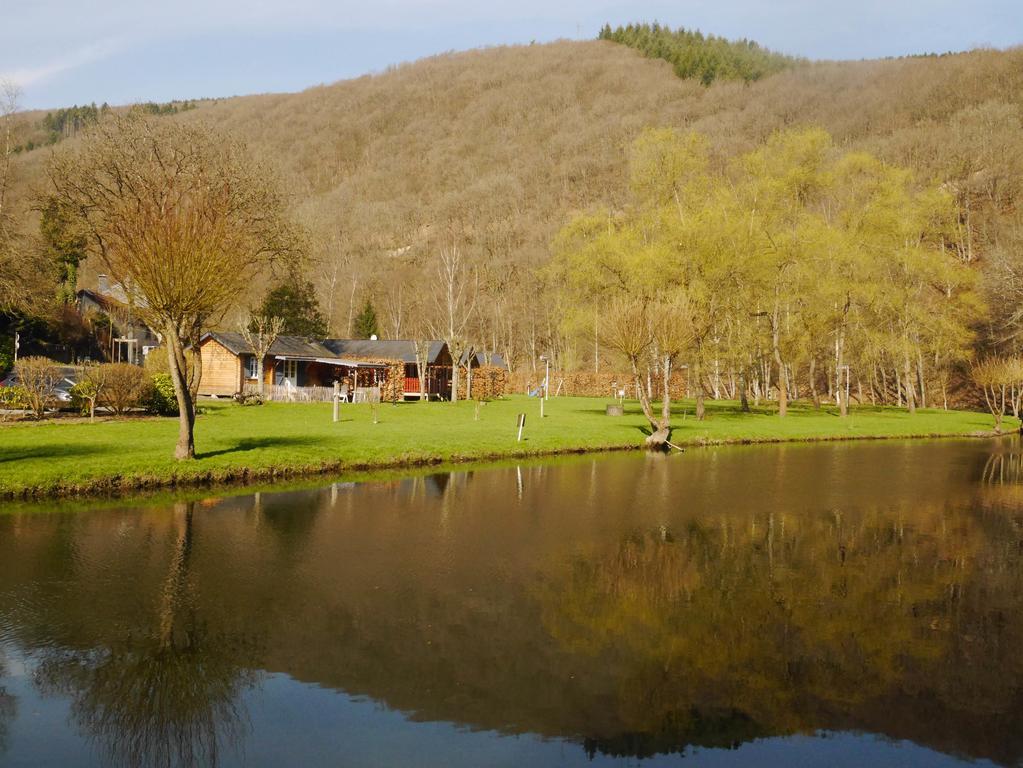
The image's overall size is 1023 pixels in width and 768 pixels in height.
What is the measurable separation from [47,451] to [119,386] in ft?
36.8

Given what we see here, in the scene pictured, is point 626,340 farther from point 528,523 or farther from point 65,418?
point 65,418

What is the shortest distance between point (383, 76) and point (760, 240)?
17275 centimetres

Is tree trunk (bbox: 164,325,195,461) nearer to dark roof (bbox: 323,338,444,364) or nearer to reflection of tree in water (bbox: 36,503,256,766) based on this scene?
reflection of tree in water (bbox: 36,503,256,766)

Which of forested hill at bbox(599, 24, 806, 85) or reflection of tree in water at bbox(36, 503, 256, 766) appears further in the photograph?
forested hill at bbox(599, 24, 806, 85)

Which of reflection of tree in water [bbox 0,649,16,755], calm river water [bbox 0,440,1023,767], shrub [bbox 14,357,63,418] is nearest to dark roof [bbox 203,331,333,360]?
shrub [bbox 14,357,63,418]

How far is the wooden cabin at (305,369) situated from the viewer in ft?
160

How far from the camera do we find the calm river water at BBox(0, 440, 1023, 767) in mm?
6527

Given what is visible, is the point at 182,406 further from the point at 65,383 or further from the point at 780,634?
the point at 780,634

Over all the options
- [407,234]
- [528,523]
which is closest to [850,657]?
[528,523]

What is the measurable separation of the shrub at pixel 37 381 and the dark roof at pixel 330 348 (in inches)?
763

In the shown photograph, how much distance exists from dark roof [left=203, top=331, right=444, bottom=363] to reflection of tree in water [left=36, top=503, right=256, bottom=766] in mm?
42049

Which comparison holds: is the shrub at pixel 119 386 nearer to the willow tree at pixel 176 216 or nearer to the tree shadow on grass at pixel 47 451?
the willow tree at pixel 176 216

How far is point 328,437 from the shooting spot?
2630cm

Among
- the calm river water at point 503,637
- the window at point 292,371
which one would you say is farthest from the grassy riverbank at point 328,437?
the window at point 292,371
